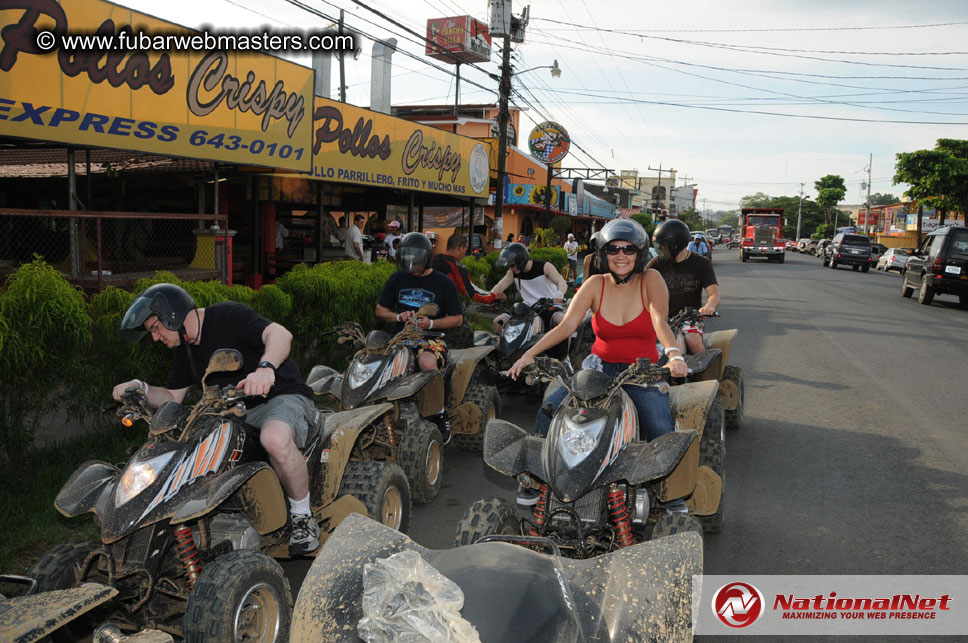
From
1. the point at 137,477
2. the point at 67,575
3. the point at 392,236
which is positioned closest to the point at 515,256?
the point at 137,477

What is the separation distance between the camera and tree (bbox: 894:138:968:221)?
4528cm

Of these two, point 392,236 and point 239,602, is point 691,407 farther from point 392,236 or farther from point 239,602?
point 392,236

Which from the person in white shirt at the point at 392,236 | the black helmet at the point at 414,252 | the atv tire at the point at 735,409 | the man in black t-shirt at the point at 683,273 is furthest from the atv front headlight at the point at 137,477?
the person in white shirt at the point at 392,236

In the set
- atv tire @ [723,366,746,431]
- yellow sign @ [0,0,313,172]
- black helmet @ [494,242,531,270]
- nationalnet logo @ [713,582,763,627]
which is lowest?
nationalnet logo @ [713,582,763,627]

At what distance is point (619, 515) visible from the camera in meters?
3.77

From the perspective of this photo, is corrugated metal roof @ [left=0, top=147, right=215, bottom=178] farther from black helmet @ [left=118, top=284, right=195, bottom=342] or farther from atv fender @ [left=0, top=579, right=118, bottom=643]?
atv fender @ [left=0, top=579, right=118, bottom=643]

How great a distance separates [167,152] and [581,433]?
927cm

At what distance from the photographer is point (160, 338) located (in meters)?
3.80

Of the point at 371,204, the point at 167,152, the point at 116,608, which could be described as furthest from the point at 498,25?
the point at 116,608

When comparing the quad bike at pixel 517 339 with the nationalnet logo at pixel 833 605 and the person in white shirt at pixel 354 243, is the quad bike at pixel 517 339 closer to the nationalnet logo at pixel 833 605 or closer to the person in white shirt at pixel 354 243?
the nationalnet logo at pixel 833 605

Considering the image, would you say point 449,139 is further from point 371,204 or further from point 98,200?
point 98,200

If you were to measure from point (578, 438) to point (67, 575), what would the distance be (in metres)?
2.43

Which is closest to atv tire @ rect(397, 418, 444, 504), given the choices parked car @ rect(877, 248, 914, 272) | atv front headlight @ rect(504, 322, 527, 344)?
atv front headlight @ rect(504, 322, 527, 344)

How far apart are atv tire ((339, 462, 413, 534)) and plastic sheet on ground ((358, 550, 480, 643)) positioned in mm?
2293
